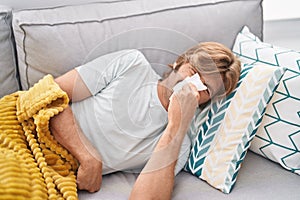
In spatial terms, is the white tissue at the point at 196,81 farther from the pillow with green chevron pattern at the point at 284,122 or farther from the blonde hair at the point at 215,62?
the pillow with green chevron pattern at the point at 284,122

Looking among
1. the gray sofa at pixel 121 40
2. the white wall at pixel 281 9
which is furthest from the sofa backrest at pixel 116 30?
the white wall at pixel 281 9

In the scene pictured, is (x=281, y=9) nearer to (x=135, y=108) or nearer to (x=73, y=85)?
(x=135, y=108)

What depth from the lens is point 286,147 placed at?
147cm

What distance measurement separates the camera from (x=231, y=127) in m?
1.46

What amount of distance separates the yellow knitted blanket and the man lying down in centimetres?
4

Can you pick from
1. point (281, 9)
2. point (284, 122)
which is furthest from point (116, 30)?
point (281, 9)

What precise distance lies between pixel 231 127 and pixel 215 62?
0.21 meters

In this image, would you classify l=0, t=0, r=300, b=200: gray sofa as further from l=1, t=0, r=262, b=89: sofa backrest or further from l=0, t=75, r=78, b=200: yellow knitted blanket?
l=0, t=75, r=78, b=200: yellow knitted blanket

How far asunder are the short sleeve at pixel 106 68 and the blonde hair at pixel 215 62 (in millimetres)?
145

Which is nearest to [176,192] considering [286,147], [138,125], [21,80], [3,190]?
[138,125]

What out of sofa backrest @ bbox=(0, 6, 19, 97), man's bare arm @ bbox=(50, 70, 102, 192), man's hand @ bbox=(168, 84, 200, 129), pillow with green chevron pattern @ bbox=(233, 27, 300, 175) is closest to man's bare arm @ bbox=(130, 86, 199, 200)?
man's hand @ bbox=(168, 84, 200, 129)

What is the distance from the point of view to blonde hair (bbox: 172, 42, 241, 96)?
144 cm

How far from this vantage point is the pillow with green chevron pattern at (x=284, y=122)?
146 cm

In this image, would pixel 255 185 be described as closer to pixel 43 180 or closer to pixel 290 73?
pixel 290 73
